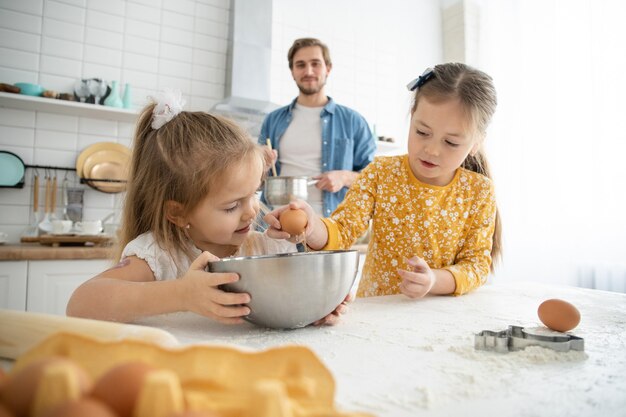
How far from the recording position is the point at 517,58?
3.42 metres

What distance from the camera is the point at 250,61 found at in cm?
326

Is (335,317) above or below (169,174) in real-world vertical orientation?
below

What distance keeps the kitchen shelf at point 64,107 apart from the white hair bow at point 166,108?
176 cm

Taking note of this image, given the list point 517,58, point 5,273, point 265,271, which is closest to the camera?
point 265,271

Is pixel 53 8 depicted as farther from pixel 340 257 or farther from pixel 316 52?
pixel 340 257

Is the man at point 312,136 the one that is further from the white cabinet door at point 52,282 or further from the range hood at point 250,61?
the white cabinet door at point 52,282

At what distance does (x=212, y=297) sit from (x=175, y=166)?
0.48 metres

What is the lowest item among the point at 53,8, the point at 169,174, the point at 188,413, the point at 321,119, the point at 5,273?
the point at 5,273

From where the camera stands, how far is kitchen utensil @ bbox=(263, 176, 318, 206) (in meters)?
1.86

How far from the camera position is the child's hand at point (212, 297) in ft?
2.15

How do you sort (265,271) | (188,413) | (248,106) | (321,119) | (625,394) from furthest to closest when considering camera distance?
(248,106)
(321,119)
(265,271)
(625,394)
(188,413)

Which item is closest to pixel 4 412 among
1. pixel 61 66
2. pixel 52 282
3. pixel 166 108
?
pixel 166 108

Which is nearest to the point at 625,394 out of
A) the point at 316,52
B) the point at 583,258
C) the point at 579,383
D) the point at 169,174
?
the point at 579,383

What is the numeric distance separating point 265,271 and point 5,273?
200cm
